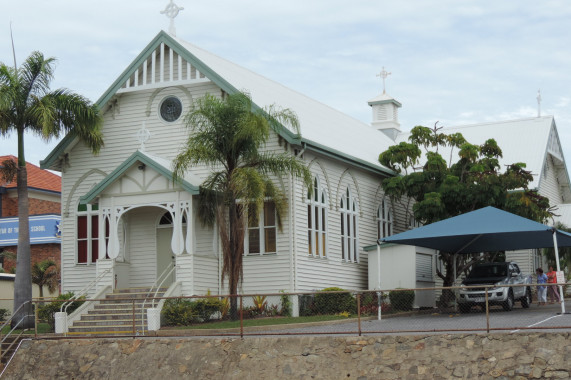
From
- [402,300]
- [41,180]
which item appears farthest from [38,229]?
[402,300]

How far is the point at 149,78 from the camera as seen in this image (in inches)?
1227

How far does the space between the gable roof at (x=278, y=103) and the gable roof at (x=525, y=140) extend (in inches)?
261

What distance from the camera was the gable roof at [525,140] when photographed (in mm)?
40406

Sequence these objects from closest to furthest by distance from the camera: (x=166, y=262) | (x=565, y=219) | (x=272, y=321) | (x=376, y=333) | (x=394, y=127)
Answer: (x=376, y=333), (x=272, y=321), (x=166, y=262), (x=565, y=219), (x=394, y=127)

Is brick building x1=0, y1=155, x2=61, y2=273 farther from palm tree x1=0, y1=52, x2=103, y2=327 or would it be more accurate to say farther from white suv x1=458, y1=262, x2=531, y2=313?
white suv x1=458, y1=262, x2=531, y2=313

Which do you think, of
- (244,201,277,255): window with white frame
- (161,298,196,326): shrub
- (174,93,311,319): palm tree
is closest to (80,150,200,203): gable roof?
(174,93,311,319): palm tree

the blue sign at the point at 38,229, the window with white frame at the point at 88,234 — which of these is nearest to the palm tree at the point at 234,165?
the window with white frame at the point at 88,234

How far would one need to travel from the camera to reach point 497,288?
27734 mm

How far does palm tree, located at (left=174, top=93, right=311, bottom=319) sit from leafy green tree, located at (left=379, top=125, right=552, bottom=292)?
6.73 m

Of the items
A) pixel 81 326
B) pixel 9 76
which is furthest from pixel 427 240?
pixel 9 76

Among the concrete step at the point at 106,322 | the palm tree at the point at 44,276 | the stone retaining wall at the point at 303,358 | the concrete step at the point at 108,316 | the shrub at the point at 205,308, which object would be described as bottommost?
the stone retaining wall at the point at 303,358

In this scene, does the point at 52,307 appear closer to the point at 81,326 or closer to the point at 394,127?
the point at 81,326

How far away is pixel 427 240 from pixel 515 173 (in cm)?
688

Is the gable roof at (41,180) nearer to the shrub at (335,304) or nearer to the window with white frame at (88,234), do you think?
the window with white frame at (88,234)
